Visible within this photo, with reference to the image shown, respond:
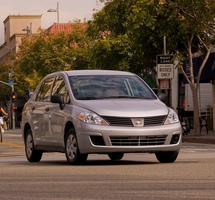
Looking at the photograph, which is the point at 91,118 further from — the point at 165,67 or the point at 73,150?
the point at 165,67

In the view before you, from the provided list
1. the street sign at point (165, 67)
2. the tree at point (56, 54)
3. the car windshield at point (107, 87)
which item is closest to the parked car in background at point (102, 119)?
the car windshield at point (107, 87)

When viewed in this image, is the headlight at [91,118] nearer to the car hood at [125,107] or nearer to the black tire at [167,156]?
the car hood at [125,107]

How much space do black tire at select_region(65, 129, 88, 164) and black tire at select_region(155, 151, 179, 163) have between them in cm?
156

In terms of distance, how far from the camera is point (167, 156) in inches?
695

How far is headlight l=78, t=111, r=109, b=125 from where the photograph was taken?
1661cm

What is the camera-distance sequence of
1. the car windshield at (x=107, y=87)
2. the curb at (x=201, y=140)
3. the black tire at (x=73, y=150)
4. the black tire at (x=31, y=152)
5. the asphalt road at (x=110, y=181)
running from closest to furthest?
the asphalt road at (x=110, y=181) < the black tire at (x=73, y=150) < the car windshield at (x=107, y=87) < the black tire at (x=31, y=152) < the curb at (x=201, y=140)

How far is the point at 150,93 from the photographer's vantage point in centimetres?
1809

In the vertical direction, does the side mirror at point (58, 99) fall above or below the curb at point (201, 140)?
above

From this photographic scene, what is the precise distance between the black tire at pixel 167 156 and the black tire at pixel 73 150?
1560mm

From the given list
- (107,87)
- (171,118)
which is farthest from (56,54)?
(171,118)

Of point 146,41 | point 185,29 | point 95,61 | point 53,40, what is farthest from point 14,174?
point 53,40

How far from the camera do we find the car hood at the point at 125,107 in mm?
16578

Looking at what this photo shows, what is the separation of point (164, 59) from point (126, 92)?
21.8 m

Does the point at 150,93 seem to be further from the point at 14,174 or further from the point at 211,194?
the point at 211,194
